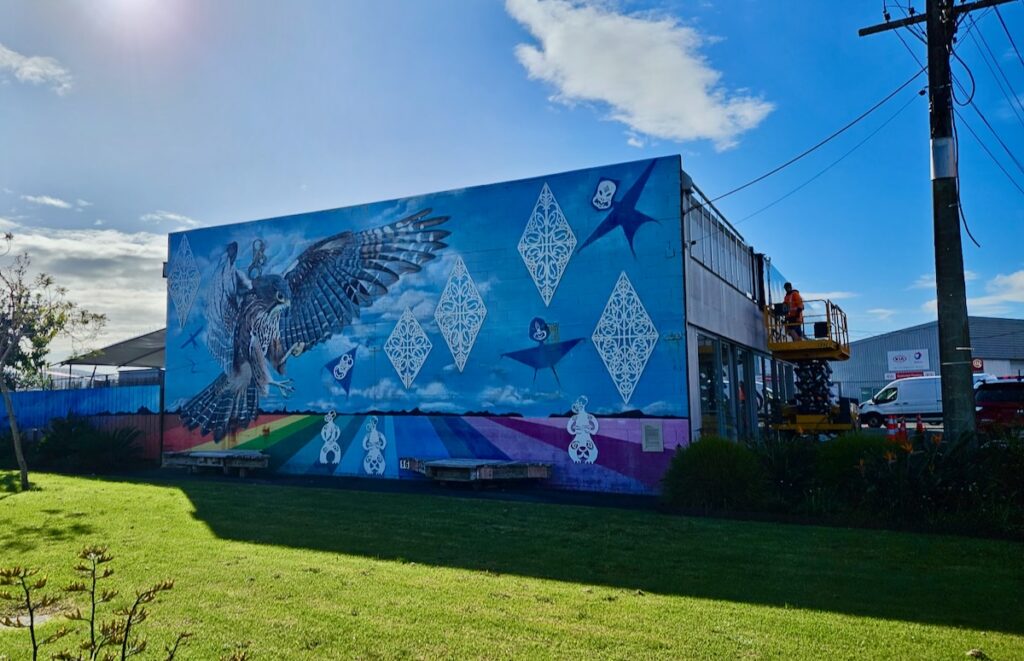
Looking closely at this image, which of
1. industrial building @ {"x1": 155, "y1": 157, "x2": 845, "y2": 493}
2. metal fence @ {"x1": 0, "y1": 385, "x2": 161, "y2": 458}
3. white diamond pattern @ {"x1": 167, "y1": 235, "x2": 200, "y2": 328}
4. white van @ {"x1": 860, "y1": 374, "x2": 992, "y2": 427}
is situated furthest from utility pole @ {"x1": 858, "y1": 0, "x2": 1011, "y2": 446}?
white van @ {"x1": 860, "y1": 374, "x2": 992, "y2": 427}

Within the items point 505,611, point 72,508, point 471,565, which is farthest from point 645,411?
point 72,508

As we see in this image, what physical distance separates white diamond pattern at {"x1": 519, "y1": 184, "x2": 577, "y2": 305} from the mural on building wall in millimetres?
35

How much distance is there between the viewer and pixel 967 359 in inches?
450

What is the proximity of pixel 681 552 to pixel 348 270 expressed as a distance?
1340 cm

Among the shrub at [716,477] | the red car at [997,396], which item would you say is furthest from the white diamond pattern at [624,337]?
the red car at [997,396]

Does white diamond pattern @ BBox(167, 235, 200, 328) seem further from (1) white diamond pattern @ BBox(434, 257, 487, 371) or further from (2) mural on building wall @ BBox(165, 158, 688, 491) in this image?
(1) white diamond pattern @ BBox(434, 257, 487, 371)

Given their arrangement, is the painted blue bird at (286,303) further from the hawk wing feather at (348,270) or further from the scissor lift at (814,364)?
the scissor lift at (814,364)

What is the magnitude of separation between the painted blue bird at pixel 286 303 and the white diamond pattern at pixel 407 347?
1160mm

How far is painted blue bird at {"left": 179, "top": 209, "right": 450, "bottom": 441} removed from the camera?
18.8 meters

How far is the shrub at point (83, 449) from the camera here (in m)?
20.4

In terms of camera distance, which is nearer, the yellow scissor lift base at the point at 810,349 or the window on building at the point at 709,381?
the window on building at the point at 709,381

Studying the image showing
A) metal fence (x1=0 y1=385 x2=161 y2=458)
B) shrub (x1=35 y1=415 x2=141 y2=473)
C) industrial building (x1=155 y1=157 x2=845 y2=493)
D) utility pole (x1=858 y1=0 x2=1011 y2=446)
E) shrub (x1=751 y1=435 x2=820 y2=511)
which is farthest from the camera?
metal fence (x1=0 y1=385 x2=161 y2=458)

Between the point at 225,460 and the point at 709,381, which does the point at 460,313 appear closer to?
the point at 709,381

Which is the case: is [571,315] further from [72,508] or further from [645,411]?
[72,508]
